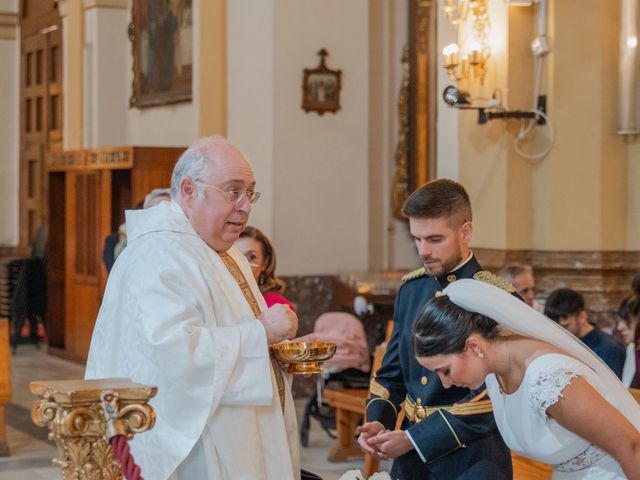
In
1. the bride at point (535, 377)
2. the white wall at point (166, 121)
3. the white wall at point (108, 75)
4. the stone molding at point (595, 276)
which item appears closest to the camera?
the bride at point (535, 377)

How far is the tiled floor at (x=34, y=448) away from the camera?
27.1 ft

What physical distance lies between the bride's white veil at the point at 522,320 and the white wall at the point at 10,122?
16.0 metres

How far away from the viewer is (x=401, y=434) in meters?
3.75

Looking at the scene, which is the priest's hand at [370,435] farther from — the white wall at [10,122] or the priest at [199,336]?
the white wall at [10,122]

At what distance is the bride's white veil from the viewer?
11.2 feet

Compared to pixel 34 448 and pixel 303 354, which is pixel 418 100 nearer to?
pixel 34 448

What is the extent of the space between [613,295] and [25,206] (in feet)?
38.7

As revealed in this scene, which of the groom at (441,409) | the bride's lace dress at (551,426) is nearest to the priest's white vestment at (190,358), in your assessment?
the groom at (441,409)

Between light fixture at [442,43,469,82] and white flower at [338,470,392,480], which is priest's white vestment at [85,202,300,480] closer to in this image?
white flower at [338,470,392,480]

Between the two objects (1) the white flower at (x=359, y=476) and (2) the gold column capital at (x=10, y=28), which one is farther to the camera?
(2) the gold column capital at (x=10, y=28)

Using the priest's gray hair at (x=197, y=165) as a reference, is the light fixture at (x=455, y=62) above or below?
above

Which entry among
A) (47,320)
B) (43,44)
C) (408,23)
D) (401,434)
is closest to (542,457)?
(401,434)

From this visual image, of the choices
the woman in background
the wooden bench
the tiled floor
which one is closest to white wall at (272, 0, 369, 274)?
the tiled floor

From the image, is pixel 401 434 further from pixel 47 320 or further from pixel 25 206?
pixel 25 206
